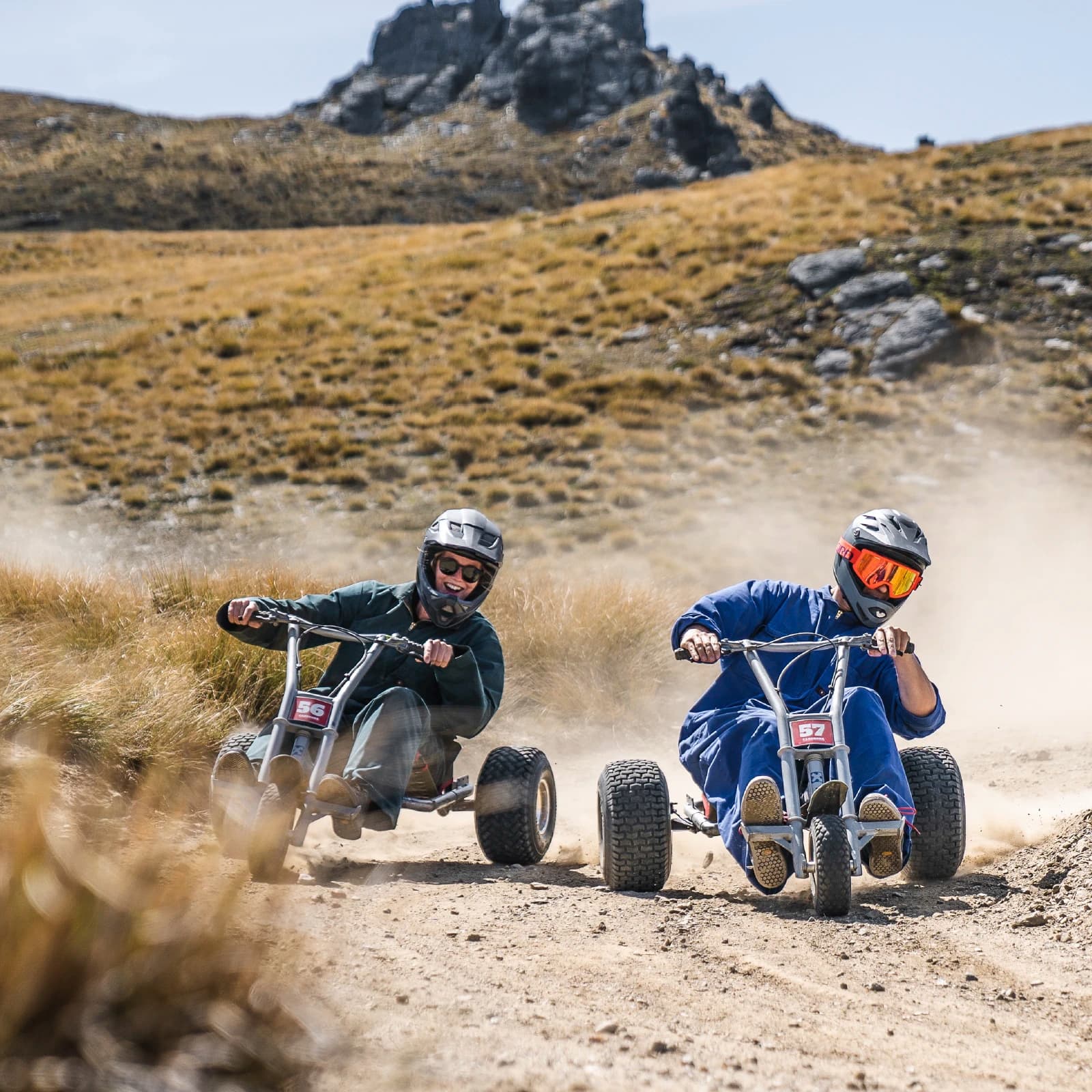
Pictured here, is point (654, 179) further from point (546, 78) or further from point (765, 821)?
point (765, 821)

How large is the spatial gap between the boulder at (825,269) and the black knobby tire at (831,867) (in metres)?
23.2

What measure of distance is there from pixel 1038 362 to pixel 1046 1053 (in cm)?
2165

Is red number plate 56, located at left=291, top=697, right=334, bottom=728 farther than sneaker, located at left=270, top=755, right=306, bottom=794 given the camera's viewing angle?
Yes

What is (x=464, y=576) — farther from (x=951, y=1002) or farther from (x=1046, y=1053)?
(x=1046, y=1053)

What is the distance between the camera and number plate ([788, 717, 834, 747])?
16.6 ft

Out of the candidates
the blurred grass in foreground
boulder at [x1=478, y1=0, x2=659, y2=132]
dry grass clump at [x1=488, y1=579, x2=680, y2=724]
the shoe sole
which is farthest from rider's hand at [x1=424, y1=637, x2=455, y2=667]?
boulder at [x1=478, y1=0, x2=659, y2=132]

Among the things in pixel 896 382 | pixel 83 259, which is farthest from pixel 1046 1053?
pixel 83 259

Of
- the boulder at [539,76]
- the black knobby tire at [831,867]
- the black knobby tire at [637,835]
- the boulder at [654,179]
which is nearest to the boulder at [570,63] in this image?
the boulder at [539,76]

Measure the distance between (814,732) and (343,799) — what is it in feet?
6.67

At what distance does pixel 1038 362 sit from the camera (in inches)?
899

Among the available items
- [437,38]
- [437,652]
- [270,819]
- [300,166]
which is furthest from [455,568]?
[437,38]

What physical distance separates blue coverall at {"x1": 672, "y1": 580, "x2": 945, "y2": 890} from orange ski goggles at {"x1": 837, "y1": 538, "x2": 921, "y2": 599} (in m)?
0.22

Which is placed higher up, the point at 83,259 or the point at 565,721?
the point at 83,259

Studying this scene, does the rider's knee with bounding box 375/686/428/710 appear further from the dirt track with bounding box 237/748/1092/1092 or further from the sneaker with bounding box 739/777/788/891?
the sneaker with bounding box 739/777/788/891
